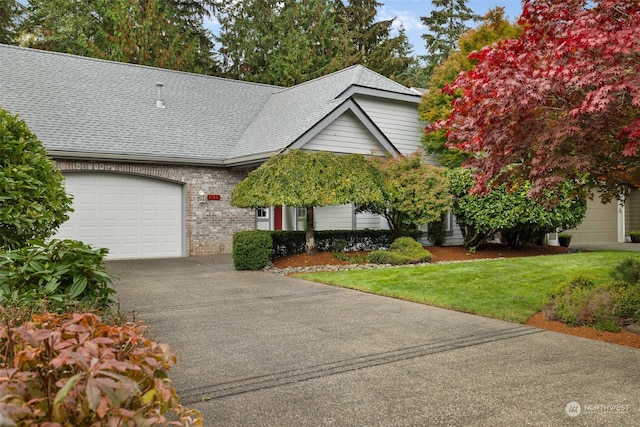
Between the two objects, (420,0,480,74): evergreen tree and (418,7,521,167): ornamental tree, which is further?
(420,0,480,74): evergreen tree

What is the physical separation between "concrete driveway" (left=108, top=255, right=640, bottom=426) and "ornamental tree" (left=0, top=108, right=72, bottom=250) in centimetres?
179

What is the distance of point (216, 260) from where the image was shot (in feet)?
47.1

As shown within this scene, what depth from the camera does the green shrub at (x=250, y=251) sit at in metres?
11.9

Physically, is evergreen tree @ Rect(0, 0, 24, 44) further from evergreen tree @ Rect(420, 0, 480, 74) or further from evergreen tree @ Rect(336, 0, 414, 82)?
evergreen tree @ Rect(420, 0, 480, 74)

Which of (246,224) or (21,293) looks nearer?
(21,293)

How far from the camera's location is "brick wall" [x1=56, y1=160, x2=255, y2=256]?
15.3m

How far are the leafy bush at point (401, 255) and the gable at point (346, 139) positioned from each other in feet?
9.54

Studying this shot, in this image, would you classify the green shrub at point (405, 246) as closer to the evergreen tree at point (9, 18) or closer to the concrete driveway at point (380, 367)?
the concrete driveway at point (380, 367)

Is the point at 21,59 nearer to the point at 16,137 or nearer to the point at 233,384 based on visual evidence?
the point at 16,137

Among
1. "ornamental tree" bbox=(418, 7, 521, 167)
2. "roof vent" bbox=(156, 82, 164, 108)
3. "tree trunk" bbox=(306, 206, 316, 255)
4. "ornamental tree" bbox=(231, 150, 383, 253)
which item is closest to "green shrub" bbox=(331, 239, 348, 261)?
"tree trunk" bbox=(306, 206, 316, 255)

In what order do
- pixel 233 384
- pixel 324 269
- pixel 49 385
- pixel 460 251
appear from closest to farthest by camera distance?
pixel 49 385 → pixel 233 384 → pixel 324 269 → pixel 460 251

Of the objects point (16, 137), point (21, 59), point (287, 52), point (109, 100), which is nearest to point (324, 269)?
point (16, 137)

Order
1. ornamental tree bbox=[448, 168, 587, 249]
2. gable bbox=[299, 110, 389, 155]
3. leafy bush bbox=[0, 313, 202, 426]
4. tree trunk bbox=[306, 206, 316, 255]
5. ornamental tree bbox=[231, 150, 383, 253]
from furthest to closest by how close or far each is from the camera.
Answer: gable bbox=[299, 110, 389, 155], ornamental tree bbox=[448, 168, 587, 249], tree trunk bbox=[306, 206, 316, 255], ornamental tree bbox=[231, 150, 383, 253], leafy bush bbox=[0, 313, 202, 426]

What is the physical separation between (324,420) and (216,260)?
1118 cm
